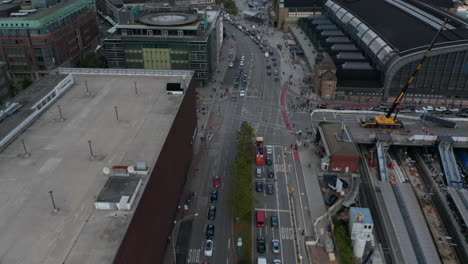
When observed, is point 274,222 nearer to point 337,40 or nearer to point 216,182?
point 216,182

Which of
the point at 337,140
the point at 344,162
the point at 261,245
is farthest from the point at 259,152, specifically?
the point at 261,245

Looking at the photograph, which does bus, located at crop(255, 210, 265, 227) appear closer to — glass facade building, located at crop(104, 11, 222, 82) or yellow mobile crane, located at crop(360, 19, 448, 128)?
yellow mobile crane, located at crop(360, 19, 448, 128)

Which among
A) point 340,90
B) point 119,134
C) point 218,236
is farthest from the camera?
point 340,90

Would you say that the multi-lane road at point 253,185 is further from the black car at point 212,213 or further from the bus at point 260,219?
the bus at point 260,219

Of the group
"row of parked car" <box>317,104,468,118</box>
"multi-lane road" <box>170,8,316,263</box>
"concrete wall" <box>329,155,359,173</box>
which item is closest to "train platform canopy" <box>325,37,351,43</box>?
"multi-lane road" <box>170,8,316,263</box>

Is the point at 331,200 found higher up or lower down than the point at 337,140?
lower down

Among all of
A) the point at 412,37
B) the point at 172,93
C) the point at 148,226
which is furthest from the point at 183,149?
the point at 412,37

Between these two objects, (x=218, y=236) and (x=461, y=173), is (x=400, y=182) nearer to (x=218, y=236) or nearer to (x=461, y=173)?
(x=461, y=173)
